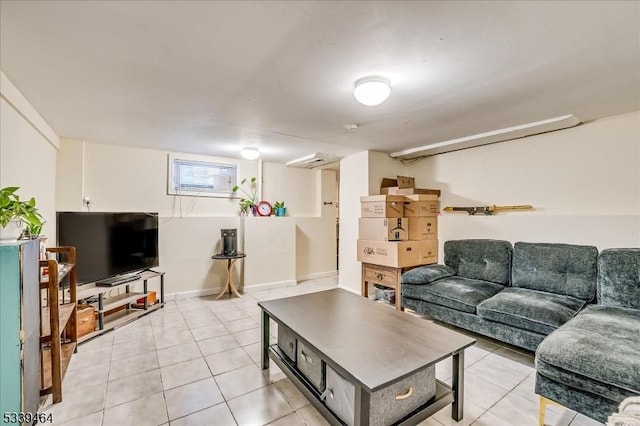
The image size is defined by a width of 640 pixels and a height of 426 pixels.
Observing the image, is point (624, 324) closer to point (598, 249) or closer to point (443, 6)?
point (598, 249)

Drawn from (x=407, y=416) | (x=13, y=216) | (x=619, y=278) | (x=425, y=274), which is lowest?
(x=407, y=416)

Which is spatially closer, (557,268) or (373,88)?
(373,88)

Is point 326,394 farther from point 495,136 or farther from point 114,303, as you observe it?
point 495,136

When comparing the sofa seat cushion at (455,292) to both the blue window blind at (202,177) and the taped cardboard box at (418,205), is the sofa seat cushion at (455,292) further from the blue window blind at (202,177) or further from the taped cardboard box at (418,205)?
the blue window blind at (202,177)

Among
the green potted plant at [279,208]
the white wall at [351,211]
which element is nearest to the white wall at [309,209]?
the green potted plant at [279,208]

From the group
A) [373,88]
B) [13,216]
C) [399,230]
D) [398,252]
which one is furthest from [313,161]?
[13,216]

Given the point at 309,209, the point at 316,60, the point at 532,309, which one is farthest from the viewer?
the point at 309,209

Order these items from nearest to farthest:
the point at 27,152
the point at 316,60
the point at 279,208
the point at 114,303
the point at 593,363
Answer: the point at 593,363 < the point at 316,60 < the point at 27,152 < the point at 114,303 < the point at 279,208

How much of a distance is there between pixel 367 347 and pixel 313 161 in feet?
11.9

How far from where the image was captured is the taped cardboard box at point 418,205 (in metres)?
3.65

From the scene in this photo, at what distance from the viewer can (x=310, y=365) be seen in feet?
5.77

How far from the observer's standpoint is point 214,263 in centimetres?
440

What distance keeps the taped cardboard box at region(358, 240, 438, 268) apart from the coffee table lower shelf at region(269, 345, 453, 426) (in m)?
1.77

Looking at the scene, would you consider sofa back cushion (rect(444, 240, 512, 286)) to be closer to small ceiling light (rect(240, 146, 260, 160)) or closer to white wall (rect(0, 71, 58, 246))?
small ceiling light (rect(240, 146, 260, 160))
